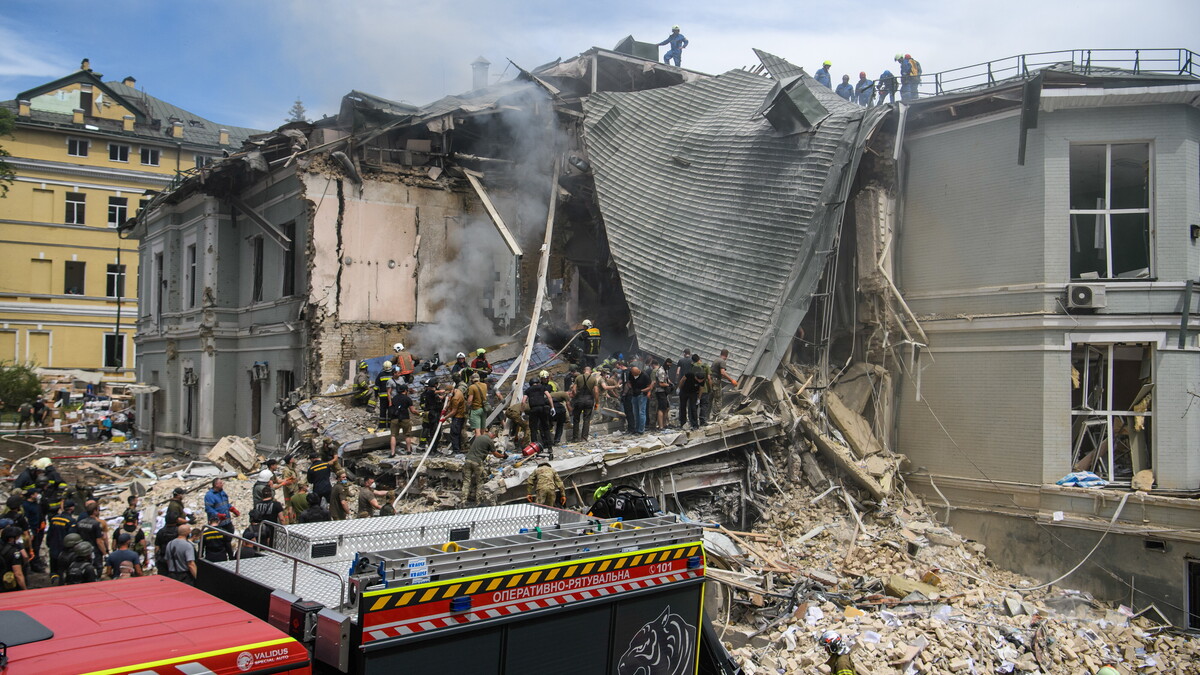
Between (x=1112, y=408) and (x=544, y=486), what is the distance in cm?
932

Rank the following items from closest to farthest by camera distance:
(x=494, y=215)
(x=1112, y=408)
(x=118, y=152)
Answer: (x=1112, y=408) < (x=494, y=215) < (x=118, y=152)

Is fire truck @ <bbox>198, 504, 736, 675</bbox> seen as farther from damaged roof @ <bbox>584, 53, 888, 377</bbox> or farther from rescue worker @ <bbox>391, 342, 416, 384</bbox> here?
rescue worker @ <bbox>391, 342, 416, 384</bbox>

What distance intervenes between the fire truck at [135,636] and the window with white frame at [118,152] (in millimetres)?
49761

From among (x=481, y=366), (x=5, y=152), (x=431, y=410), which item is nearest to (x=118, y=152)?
(x=5, y=152)

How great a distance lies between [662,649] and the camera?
20.6ft

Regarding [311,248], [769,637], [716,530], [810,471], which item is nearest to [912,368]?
[810,471]

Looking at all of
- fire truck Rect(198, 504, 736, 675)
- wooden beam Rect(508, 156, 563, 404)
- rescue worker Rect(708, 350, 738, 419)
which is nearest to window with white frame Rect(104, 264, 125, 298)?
wooden beam Rect(508, 156, 563, 404)

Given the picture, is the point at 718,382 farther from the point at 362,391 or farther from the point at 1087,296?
the point at 362,391

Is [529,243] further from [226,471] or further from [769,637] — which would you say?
[769,637]

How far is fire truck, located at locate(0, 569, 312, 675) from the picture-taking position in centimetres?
385

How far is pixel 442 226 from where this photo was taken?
22062 millimetres

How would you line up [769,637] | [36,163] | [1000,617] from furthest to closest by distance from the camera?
[36,163], [1000,617], [769,637]

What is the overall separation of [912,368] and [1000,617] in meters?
5.51

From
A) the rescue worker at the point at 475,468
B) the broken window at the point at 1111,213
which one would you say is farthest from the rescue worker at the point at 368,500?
the broken window at the point at 1111,213
